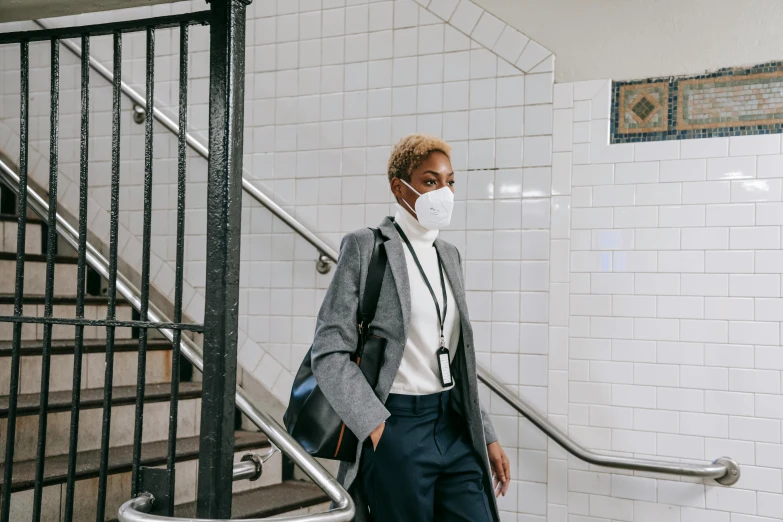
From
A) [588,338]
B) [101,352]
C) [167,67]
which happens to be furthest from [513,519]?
[167,67]

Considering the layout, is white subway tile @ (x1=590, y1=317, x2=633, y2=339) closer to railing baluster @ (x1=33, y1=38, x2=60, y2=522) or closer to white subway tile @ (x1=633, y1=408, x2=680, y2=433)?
white subway tile @ (x1=633, y1=408, x2=680, y2=433)

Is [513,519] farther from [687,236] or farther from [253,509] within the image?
[687,236]

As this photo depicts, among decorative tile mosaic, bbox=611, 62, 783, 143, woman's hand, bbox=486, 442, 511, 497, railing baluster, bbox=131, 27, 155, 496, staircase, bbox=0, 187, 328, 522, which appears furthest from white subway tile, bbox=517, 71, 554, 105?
railing baluster, bbox=131, 27, 155, 496

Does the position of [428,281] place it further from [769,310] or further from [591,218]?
[769,310]

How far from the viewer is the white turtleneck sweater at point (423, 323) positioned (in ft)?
6.43

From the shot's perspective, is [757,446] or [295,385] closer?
[295,385]

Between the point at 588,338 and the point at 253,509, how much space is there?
1535 millimetres

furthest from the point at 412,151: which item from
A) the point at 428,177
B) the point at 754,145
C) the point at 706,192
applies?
the point at 754,145

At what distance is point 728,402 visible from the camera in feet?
9.81

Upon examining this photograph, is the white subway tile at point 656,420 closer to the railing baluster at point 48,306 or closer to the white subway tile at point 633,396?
the white subway tile at point 633,396

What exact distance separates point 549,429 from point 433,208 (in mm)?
1383

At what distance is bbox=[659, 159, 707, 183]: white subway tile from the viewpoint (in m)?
3.05

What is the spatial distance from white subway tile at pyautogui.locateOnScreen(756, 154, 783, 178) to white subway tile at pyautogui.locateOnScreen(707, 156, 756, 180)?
0.07 feet

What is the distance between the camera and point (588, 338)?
3.20 metres
